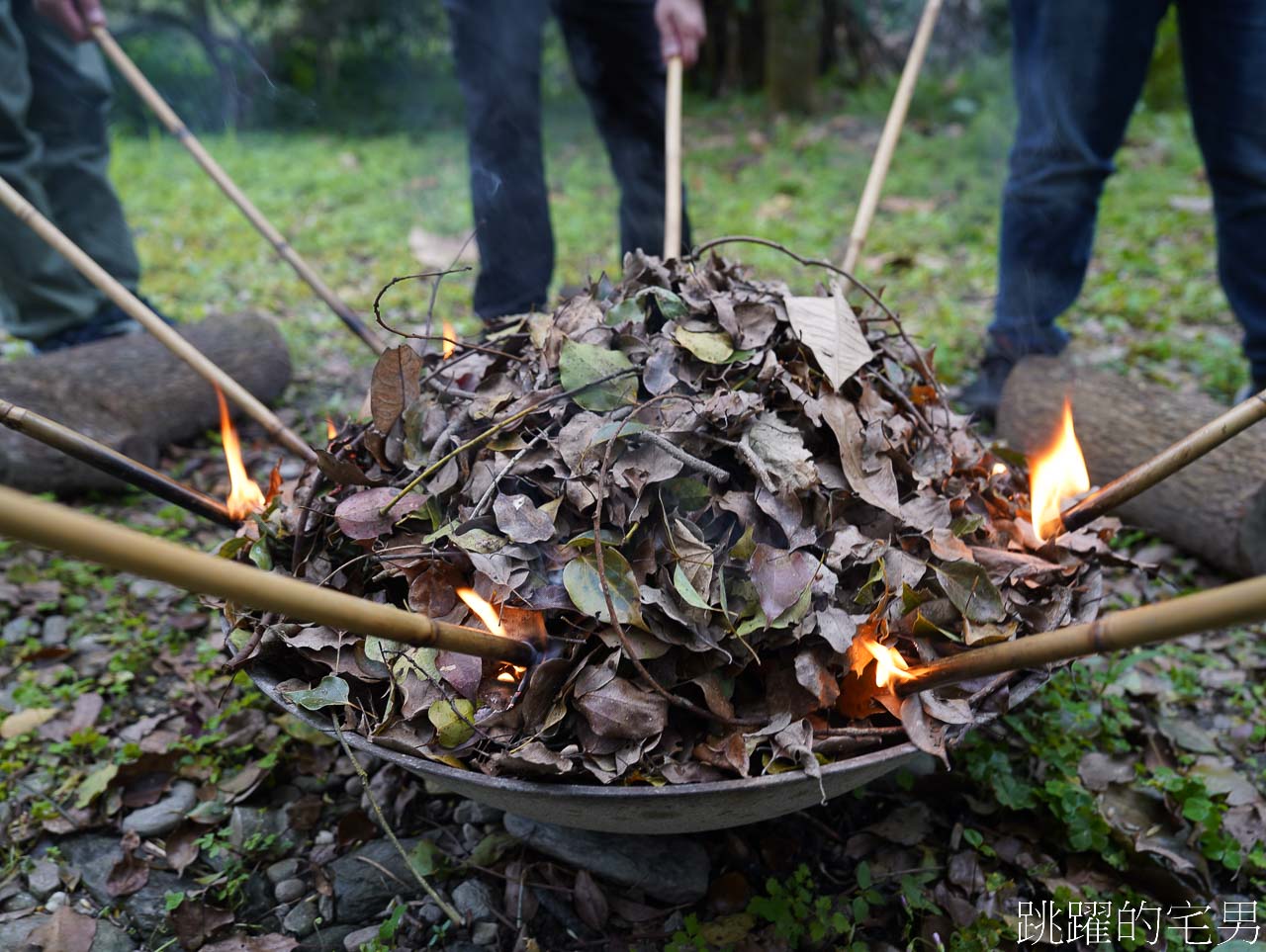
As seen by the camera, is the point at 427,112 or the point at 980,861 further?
the point at 427,112

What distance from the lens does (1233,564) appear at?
2463mm

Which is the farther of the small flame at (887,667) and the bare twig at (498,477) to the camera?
the bare twig at (498,477)

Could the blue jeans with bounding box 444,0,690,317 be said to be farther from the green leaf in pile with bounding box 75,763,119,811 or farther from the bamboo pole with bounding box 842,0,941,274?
the green leaf in pile with bounding box 75,763,119,811

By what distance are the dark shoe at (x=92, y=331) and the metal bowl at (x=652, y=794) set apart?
9.27 feet

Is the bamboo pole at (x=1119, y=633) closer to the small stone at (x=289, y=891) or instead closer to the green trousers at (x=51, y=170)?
the small stone at (x=289, y=891)

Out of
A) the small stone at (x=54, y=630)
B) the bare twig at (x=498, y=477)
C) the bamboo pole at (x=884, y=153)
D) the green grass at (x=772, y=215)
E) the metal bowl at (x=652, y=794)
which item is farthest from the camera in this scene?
the green grass at (x=772, y=215)

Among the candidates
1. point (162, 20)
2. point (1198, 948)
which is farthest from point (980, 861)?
point (162, 20)

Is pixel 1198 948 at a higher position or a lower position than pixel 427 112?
lower

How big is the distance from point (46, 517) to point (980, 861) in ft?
5.64

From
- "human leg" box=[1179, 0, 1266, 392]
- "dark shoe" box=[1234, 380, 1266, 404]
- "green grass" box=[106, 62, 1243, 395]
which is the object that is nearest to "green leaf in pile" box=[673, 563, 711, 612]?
"green grass" box=[106, 62, 1243, 395]

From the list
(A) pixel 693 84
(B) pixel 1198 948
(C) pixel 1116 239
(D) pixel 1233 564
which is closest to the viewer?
(B) pixel 1198 948

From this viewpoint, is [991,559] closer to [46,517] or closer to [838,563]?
[838,563]

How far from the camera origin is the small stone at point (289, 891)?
5.74 feet

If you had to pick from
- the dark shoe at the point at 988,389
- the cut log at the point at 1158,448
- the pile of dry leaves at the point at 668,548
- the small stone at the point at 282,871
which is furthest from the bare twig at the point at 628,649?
the dark shoe at the point at 988,389
